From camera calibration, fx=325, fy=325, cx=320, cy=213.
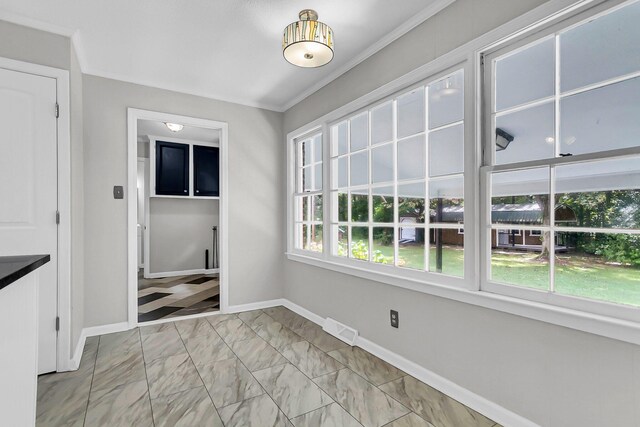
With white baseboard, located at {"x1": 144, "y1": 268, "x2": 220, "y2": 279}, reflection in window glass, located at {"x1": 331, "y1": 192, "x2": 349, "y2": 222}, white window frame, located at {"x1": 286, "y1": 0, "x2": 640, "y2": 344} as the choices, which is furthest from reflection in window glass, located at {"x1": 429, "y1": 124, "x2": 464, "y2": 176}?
white baseboard, located at {"x1": 144, "y1": 268, "x2": 220, "y2": 279}

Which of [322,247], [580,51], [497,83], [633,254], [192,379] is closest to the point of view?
[633,254]

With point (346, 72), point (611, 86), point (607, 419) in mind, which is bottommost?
point (607, 419)

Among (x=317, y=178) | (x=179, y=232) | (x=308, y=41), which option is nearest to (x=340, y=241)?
(x=317, y=178)

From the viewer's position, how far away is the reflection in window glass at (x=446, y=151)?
83.3 inches

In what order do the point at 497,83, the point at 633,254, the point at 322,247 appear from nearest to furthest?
1. the point at 633,254
2. the point at 497,83
3. the point at 322,247

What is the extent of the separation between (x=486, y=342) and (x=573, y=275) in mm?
588

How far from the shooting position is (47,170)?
2389 millimetres

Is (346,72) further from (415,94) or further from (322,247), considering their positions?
(322,247)

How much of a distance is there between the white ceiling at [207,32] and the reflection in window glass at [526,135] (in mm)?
923

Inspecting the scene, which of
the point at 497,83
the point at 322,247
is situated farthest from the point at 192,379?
the point at 497,83

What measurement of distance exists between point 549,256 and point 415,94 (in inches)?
55.5

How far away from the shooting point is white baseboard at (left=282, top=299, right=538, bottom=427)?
175cm

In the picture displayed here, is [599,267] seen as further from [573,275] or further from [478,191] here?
[478,191]

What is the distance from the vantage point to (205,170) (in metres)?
6.09
